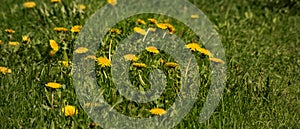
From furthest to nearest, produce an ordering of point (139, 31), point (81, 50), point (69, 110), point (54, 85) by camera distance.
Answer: point (139, 31) → point (81, 50) → point (54, 85) → point (69, 110)

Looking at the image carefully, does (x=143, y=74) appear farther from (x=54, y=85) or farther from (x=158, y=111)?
Answer: (x=54, y=85)

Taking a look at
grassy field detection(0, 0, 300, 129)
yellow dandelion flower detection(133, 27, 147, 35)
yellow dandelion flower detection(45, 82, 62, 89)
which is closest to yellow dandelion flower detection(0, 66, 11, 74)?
grassy field detection(0, 0, 300, 129)

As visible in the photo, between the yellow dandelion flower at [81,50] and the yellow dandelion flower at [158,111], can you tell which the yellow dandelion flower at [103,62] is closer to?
the yellow dandelion flower at [81,50]

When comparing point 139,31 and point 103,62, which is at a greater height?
point 139,31

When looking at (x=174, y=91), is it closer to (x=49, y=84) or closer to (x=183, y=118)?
(x=183, y=118)

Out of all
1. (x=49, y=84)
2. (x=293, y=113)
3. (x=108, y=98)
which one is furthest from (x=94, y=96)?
(x=293, y=113)

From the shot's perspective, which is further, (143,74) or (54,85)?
(143,74)

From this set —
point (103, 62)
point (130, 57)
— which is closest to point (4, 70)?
point (103, 62)

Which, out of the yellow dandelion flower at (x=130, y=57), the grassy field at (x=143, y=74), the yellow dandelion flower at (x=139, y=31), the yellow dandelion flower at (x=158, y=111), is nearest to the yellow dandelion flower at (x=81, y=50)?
the grassy field at (x=143, y=74)

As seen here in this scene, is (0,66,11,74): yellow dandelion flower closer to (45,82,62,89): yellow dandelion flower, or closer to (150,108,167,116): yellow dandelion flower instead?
(45,82,62,89): yellow dandelion flower
